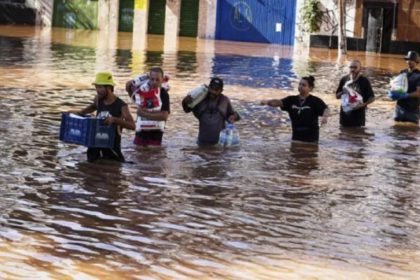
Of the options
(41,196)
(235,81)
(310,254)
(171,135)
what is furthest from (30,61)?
(310,254)

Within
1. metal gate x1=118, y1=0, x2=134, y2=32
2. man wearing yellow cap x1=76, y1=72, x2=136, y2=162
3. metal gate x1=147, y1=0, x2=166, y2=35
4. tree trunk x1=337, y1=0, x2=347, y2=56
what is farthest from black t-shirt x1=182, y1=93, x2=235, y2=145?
metal gate x1=118, y1=0, x2=134, y2=32

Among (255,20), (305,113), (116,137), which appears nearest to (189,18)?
(255,20)

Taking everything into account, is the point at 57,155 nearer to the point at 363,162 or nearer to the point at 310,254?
the point at 363,162

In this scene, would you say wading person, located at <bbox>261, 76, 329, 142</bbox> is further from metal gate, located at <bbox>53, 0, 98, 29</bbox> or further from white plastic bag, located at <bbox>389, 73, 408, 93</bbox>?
metal gate, located at <bbox>53, 0, 98, 29</bbox>

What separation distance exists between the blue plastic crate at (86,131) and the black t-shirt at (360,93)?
6.01 meters

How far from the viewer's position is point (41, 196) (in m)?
9.79

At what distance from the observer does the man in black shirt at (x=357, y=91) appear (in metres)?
16.2

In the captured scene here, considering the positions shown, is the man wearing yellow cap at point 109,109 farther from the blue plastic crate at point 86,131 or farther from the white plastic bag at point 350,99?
the white plastic bag at point 350,99

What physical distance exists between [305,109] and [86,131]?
386cm


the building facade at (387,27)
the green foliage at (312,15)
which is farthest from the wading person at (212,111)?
Answer: the green foliage at (312,15)

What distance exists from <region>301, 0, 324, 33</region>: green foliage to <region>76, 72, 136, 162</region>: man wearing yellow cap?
37443 millimetres

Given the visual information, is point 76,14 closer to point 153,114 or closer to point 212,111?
point 212,111

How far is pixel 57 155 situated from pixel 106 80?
1.60 metres

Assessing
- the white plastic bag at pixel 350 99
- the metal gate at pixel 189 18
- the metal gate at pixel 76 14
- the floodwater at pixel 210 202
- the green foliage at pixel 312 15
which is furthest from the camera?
the metal gate at pixel 76 14
